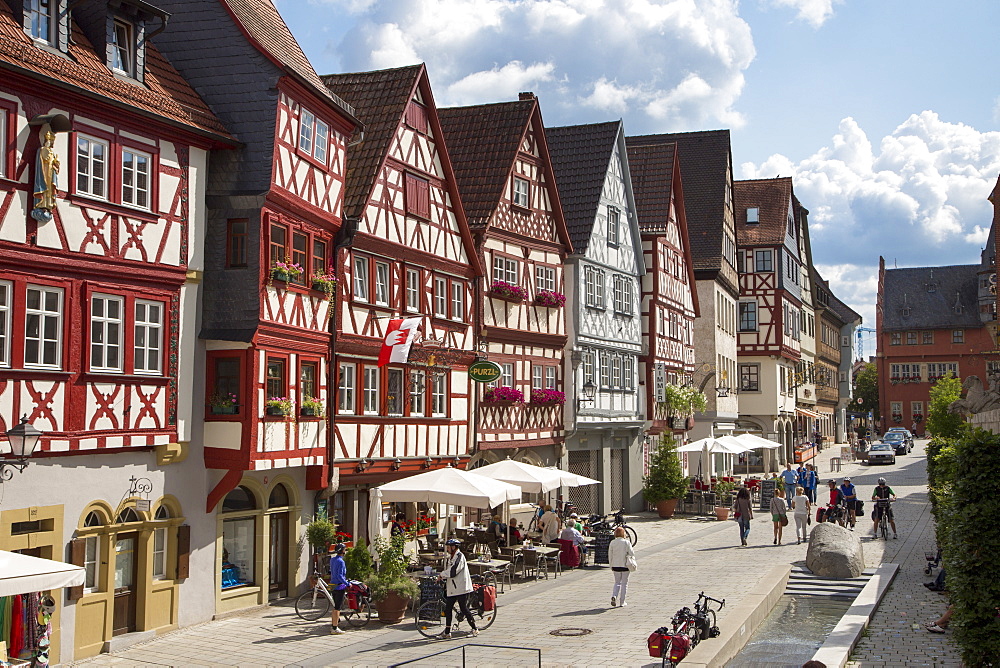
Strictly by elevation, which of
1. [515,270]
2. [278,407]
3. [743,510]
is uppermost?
[515,270]

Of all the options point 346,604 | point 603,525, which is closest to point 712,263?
point 603,525

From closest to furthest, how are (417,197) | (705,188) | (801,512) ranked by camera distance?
(417,197), (801,512), (705,188)

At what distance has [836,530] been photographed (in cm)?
2456

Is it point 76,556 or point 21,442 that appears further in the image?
point 76,556

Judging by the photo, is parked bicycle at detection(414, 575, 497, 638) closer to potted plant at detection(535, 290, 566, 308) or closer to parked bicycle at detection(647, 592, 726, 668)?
parked bicycle at detection(647, 592, 726, 668)

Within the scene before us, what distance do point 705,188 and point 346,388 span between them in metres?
35.3

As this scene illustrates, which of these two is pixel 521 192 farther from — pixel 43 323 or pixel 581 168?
pixel 43 323

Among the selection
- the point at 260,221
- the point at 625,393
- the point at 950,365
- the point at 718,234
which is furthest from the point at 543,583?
the point at 950,365

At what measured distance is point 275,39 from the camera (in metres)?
22.8

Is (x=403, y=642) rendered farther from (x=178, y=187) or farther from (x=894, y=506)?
(x=894, y=506)

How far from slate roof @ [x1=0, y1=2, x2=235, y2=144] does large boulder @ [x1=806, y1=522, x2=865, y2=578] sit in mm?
15081

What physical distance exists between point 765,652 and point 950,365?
97.6 meters

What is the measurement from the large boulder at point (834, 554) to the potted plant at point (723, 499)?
13837 mm

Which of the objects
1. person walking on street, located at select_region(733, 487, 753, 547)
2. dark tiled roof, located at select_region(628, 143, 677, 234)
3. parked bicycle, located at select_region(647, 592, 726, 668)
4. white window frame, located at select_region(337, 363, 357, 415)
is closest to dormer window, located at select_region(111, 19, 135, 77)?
white window frame, located at select_region(337, 363, 357, 415)
